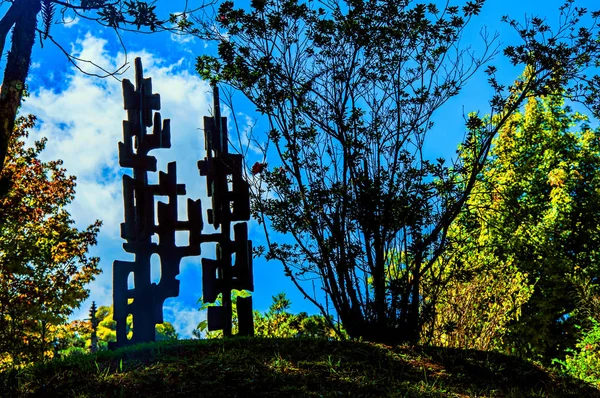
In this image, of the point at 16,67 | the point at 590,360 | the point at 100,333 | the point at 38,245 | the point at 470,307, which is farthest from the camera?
the point at 100,333

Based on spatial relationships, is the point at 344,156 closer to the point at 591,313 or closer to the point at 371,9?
the point at 371,9

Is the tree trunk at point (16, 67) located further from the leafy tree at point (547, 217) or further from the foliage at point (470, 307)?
the leafy tree at point (547, 217)

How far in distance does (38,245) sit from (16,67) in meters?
9.03

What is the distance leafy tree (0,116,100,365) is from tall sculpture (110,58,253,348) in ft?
17.9

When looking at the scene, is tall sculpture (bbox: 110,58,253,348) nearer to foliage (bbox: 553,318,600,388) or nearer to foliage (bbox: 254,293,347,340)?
foliage (bbox: 254,293,347,340)

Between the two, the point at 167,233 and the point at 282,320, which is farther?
the point at 282,320

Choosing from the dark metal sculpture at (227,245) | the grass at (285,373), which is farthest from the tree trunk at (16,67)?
the dark metal sculpture at (227,245)

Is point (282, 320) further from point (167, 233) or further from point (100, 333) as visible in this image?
point (100, 333)

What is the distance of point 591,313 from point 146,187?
855 cm

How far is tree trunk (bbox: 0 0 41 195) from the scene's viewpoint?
18.0 ft

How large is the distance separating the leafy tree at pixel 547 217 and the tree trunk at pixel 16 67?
37.5ft

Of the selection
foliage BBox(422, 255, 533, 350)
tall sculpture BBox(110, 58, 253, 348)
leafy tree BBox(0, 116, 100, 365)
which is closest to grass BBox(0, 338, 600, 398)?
foliage BBox(422, 255, 533, 350)

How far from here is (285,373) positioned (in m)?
5.68

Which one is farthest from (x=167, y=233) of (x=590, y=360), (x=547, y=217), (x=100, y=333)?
(x=100, y=333)
